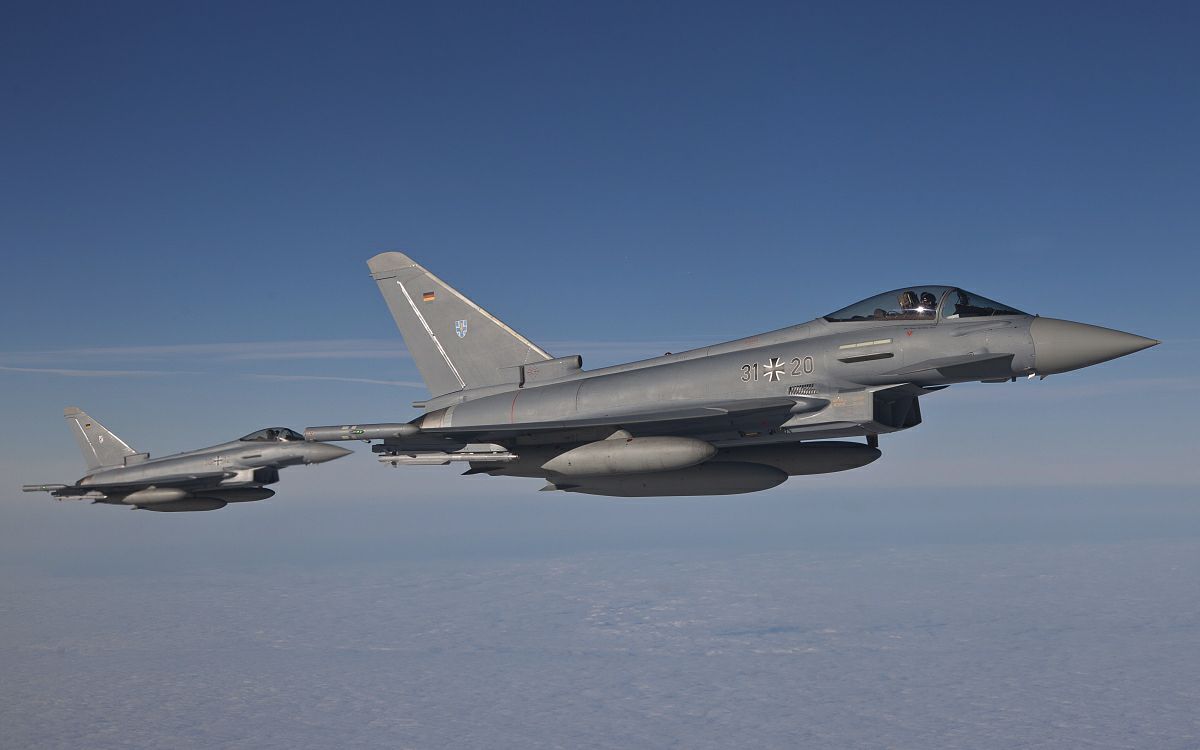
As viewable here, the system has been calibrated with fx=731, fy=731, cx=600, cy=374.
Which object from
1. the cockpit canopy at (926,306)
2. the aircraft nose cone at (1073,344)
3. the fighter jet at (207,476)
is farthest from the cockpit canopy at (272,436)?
the aircraft nose cone at (1073,344)

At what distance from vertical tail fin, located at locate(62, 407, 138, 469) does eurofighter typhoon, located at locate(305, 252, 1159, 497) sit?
23236 mm

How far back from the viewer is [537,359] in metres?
18.9

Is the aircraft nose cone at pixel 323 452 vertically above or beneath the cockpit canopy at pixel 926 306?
beneath

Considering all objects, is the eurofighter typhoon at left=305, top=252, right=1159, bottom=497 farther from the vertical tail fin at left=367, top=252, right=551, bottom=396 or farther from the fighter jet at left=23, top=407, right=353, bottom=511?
the fighter jet at left=23, top=407, right=353, bottom=511

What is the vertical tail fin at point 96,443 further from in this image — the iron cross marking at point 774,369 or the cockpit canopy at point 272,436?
the iron cross marking at point 774,369

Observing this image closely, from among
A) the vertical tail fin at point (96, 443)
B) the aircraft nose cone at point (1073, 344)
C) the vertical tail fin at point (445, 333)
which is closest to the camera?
the aircraft nose cone at point (1073, 344)

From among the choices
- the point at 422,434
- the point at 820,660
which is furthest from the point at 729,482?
the point at 820,660

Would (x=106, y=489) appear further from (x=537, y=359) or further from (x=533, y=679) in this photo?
(x=533, y=679)

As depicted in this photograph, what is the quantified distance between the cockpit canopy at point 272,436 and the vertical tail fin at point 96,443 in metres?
9.39

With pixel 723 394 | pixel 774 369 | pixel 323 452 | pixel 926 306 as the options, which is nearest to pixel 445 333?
pixel 723 394

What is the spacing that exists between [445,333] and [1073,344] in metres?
14.4

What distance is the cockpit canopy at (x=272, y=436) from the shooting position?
1104 inches

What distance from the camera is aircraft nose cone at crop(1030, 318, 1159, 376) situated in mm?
12133

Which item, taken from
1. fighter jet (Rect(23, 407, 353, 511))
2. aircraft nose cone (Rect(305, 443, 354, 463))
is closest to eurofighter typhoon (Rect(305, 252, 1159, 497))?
aircraft nose cone (Rect(305, 443, 354, 463))
